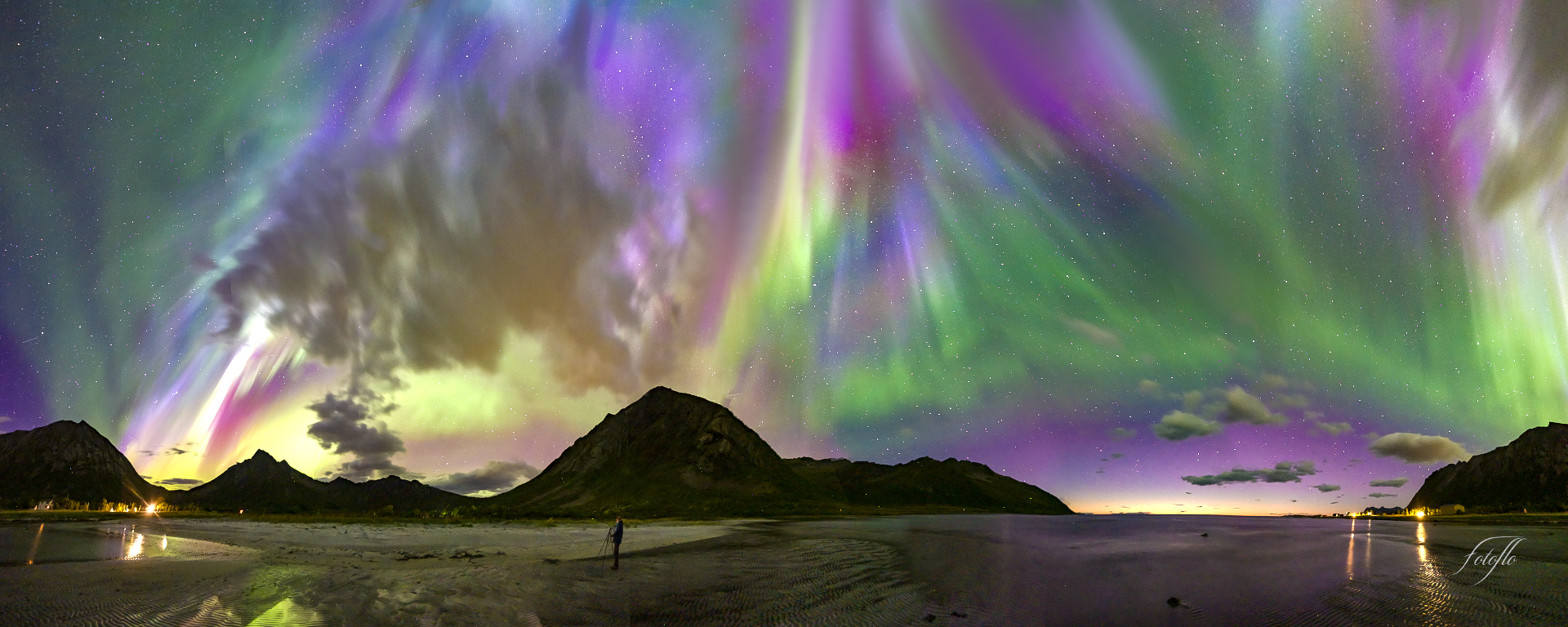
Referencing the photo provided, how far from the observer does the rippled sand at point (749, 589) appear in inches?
918

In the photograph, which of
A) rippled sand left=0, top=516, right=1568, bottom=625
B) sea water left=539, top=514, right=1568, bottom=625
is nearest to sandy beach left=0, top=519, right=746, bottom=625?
rippled sand left=0, top=516, right=1568, bottom=625

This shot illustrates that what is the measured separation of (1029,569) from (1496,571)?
29066 mm

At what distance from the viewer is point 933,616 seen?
24234 mm

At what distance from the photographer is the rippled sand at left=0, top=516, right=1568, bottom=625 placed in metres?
23.3

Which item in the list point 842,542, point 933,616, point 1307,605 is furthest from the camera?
point 842,542

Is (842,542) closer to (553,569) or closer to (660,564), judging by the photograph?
(660,564)

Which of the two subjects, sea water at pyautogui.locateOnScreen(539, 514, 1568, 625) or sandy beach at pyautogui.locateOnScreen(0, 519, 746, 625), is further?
sea water at pyautogui.locateOnScreen(539, 514, 1568, 625)

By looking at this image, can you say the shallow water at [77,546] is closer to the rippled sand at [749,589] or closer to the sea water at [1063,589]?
the rippled sand at [749,589]

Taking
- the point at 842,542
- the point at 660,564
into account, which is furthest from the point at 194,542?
the point at 842,542
